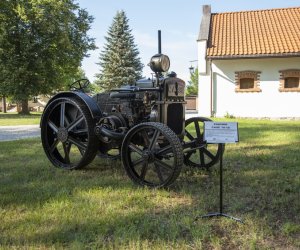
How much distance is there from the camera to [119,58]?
1647 inches

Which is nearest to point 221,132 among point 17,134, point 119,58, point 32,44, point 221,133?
point 221,133

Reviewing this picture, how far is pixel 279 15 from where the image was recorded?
70.8 ft

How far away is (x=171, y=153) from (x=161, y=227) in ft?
4.80

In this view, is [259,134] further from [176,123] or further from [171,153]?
[171,153]

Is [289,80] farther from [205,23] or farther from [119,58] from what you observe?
[119,58]

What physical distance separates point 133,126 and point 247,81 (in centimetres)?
1500

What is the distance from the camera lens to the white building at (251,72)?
1858cm

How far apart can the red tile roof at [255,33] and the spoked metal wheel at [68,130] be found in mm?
13820

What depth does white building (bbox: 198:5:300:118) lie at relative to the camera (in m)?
18.6

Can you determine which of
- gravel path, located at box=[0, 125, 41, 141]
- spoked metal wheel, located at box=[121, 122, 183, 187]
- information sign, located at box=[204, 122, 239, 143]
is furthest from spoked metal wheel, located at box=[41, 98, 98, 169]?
gravel path, located at box=[0, 125, 41, 141]

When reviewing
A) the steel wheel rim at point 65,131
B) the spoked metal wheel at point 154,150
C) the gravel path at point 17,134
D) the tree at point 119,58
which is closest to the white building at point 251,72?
the gravel path at point 17,134

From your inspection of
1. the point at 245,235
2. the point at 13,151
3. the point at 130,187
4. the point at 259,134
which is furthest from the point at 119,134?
the point at 259,134

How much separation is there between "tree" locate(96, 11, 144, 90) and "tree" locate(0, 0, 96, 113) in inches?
428

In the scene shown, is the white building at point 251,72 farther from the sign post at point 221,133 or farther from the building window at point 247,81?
the sign post at point 221,133
